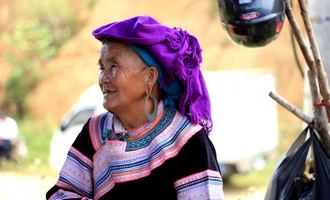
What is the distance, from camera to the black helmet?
120 inches

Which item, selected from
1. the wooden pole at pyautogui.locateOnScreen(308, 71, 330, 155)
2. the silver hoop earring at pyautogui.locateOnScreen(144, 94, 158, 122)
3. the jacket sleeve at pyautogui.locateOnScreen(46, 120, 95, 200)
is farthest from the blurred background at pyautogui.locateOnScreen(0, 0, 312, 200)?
the silver hoop earring at pyautogui.locateOnScreen(144, 94, 158, 122)

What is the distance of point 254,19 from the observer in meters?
3.06

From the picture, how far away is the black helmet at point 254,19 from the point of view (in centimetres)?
305

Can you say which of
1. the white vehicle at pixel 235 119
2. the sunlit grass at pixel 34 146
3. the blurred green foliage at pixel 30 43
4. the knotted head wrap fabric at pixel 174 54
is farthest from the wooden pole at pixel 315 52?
the blurred green foliage at pixel 30 43

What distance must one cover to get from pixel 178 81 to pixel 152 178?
1.18ft

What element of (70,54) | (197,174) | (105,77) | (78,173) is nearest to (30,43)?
(70,54)

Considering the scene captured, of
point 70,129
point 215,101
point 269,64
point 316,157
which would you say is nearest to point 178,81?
point 316,157

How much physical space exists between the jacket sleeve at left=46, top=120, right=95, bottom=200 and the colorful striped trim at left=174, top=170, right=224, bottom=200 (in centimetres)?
37

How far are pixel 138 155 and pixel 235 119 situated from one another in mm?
9736

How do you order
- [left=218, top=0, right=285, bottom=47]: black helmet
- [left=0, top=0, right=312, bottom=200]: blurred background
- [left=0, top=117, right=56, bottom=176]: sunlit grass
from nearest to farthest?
1. [left=218, top=0, right=285, bottom=47]: black helmet
2. [left=0, top=117, right=56, bottom=176]: sunlit grass
3. [left=0, top=0, right=312, bottom=200]: blurred background

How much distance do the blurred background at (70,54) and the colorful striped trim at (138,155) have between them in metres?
15.9

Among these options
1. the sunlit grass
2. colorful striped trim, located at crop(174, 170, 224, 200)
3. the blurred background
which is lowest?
colorful striped trim, located at crop(174, 170, 224, 200)

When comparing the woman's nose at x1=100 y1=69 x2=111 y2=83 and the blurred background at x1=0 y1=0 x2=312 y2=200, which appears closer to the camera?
the woman's nose at x1=100 y1=69 x2=111 y2=83

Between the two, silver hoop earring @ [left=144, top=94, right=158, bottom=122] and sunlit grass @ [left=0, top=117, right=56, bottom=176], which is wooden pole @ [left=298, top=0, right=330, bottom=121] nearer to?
silver hoop earring @ [left=144, top=94, right=158, bottom=122]
